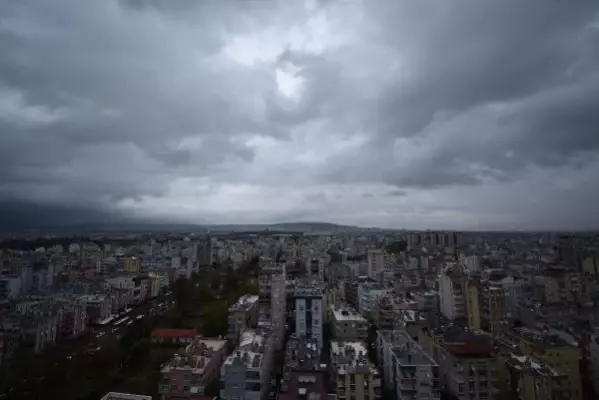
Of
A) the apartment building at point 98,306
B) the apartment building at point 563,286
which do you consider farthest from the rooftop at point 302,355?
the apartment building at point 563,286

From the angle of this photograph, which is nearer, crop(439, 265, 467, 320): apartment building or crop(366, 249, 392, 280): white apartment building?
crop(439, 265, 467, 320): apartment building

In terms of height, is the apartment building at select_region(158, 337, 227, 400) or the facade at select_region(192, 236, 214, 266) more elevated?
the facade at select_region(192, 236, 214, 266)

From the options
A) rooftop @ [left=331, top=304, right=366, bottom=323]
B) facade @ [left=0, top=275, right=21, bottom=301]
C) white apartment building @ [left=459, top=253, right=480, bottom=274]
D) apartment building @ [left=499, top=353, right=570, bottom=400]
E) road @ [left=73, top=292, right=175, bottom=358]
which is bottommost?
road @ [left=73, top=292, right=175, bottom=358]

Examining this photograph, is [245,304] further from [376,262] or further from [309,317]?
[376,262]

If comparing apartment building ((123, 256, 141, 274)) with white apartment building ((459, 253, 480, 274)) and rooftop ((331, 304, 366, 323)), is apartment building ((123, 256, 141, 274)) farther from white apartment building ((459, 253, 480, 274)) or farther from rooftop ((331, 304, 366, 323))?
white apartment building ((459, 253, 480, 274))

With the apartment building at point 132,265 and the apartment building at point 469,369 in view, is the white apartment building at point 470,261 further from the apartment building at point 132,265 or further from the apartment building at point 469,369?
the apartment building at point 132,265

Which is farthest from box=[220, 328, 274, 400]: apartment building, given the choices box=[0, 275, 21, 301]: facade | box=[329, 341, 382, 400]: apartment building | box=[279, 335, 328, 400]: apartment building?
box=[0, 275, 21, 301]: facade

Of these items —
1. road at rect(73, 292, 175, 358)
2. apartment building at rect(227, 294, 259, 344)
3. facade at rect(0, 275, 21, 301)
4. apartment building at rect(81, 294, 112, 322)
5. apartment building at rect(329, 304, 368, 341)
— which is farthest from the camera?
facade at rect(0, 275, 21, 301)

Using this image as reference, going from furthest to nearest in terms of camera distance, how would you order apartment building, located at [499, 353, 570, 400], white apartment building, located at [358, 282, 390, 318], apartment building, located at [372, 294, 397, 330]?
white apartment building, located at [358, 282, 390, 318] < apartment building, located at [372, 294, 397, 330] < apartment building, located at [499, 353, 570, 400]
